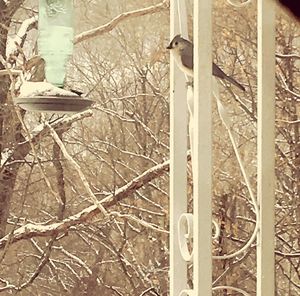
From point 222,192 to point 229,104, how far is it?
192 mm

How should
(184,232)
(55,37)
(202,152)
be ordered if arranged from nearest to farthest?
(202,152) < (184,232) < (55,37)

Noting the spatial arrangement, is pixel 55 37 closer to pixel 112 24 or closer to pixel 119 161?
pixel 112 24

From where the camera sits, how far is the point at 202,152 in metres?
0.67

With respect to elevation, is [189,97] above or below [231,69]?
below

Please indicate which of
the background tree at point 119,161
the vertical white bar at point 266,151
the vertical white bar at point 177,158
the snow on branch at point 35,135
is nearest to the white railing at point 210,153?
the vertical white bar at point 266,151

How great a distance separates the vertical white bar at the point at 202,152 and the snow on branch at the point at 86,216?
0.97m

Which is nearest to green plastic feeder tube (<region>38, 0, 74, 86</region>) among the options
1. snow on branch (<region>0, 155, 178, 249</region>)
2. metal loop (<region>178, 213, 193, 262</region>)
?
metal loop (<region>178, 213, 193, 262</region>)

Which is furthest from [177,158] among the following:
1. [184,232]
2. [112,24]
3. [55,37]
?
[112,24]

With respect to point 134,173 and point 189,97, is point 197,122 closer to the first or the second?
point 189,97

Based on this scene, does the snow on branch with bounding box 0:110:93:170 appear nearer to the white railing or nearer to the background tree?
the background tree

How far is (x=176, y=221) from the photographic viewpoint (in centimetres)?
85

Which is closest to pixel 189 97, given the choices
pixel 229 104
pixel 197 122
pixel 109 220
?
pixel 197 122

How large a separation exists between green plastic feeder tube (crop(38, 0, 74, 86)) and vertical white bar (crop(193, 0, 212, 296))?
1.38ft

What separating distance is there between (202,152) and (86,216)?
1.02m
